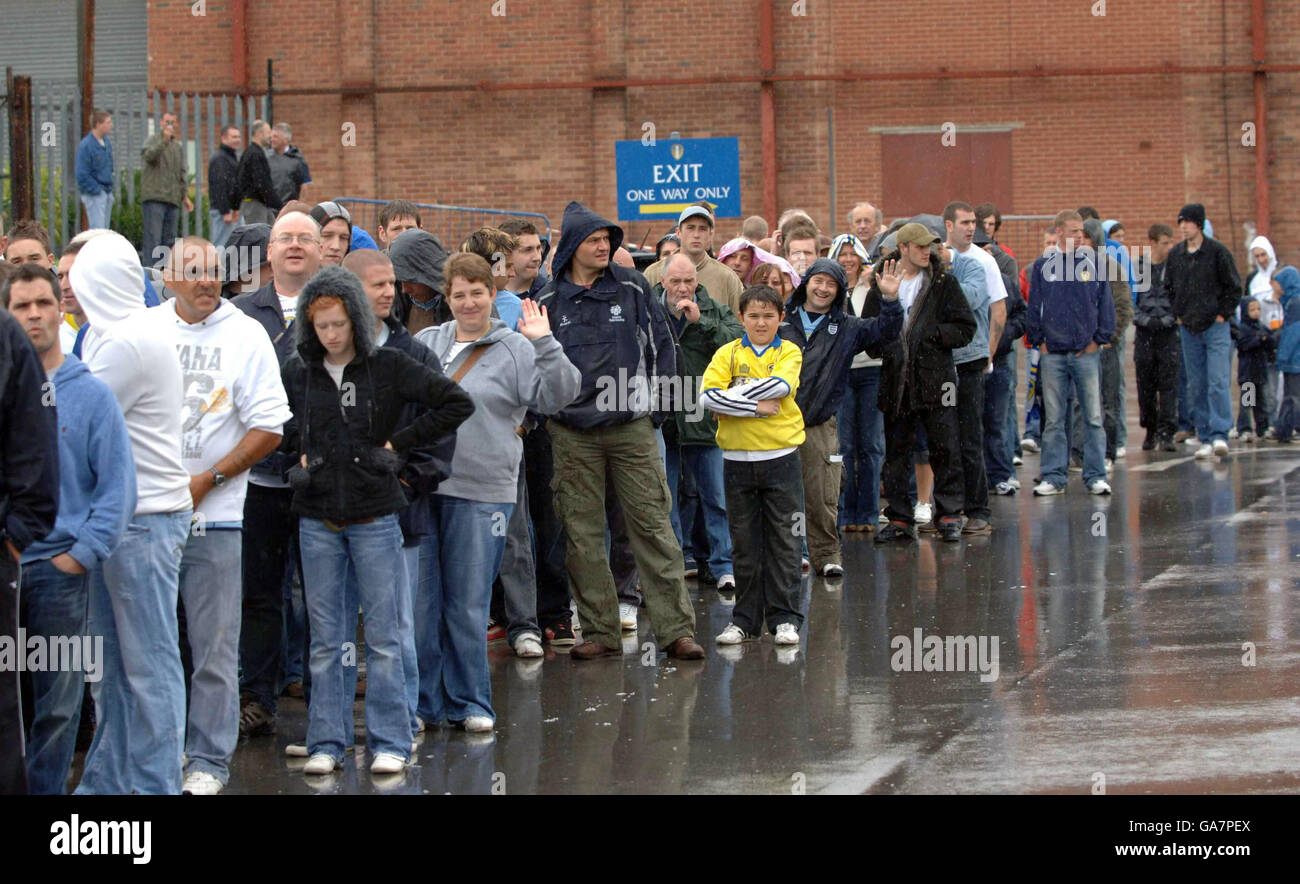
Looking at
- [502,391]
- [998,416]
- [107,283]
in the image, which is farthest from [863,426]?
[107,283]

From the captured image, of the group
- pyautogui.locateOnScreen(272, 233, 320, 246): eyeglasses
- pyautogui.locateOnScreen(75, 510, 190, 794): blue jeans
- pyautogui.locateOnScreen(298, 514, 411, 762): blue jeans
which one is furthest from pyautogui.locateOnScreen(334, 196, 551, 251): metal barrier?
pyautogui.locateOnScreen(75, 510, 190, 794): blue jeans

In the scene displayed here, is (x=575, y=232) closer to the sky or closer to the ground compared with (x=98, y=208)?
closer to the ground

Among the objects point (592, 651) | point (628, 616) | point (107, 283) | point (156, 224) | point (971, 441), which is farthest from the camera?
point (156, 224)

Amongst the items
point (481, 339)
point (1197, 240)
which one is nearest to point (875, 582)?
point (481, 339)

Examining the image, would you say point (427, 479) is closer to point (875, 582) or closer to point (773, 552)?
point (773, 552)

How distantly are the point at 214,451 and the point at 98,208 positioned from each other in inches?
488

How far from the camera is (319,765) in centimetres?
681

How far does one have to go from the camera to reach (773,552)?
9.19 metres

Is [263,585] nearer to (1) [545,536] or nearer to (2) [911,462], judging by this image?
(1) [545,536]

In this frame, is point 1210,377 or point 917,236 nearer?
point 917,236

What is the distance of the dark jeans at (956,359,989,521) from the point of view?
1296cm

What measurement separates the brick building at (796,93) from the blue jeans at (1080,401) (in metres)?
12.5
